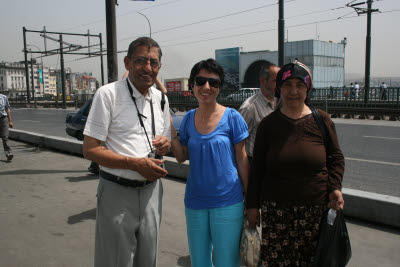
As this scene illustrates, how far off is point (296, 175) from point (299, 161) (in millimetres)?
93

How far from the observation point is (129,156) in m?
2.06

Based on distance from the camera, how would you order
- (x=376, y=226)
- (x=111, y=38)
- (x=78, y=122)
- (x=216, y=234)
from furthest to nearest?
(x=78, y=122), (x=111, y=38), (x=376, y=226), (x=216, y=234)

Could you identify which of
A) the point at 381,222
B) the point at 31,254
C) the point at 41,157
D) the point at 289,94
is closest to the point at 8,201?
the point at 31,254

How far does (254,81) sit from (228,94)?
29.3 metres

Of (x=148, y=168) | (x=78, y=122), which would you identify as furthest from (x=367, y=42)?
(x=148, y=168)

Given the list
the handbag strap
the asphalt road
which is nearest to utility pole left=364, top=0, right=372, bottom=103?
the asphalt road

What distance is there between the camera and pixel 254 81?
55344 millimetres

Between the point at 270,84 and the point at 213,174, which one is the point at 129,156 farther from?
the point at 270,84

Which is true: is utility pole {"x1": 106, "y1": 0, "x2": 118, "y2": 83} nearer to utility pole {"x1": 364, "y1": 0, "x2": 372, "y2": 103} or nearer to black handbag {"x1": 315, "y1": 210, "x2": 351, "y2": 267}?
black handbag {"x1": 315, "y1": 210, "x2": 351, "y2": 267}

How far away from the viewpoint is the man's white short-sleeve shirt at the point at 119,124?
2061mm

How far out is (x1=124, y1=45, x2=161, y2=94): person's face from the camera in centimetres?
217

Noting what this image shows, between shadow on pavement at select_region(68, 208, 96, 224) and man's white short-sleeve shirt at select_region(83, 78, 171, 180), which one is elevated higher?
man's white short-sleeve shirt at select_region(83, 78, 171, 180)

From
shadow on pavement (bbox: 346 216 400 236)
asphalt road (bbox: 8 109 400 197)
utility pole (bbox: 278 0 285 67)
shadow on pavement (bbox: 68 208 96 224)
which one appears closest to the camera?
shadow on pavement (bbox: 346 216 400 236)

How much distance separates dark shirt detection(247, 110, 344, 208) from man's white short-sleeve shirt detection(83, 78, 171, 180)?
0.80 meters
